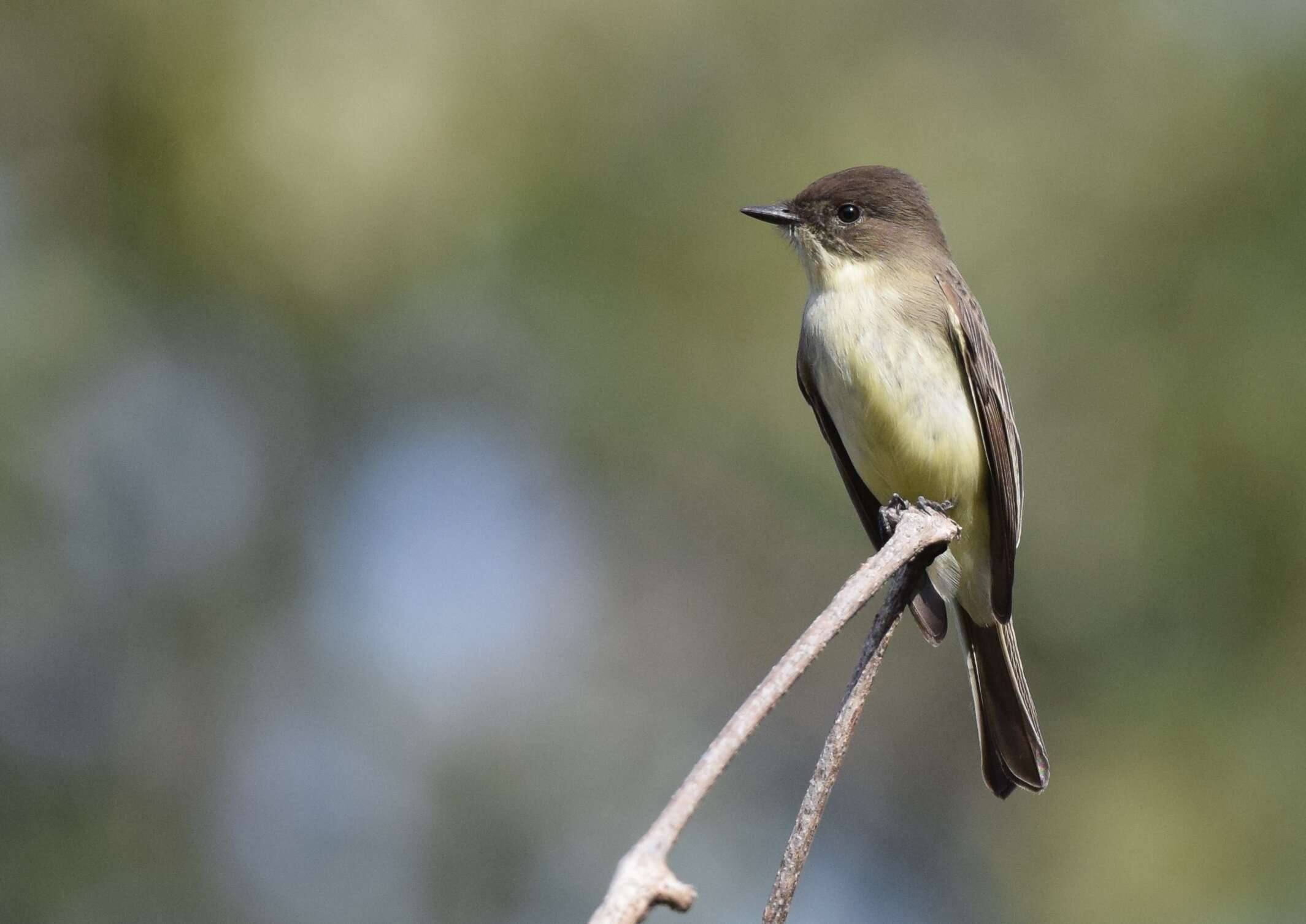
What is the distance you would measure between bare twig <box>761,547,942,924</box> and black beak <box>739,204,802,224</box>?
8.15ft

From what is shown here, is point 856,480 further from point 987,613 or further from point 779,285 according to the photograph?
point 779,285

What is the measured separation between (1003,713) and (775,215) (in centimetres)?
169

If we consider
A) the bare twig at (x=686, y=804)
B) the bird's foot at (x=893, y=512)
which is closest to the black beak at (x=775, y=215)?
the bird's foot at (x=893, y=512)

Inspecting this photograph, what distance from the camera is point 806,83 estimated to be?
10.7m

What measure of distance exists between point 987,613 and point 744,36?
7.61 meters

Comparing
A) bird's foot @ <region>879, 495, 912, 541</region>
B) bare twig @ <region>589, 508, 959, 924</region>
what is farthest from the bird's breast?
bare twig @ <region>589, 508, 959, 924</region>

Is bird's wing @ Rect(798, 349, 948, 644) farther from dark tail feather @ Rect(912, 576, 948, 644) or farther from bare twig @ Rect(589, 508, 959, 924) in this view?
bare twig @ Rect(589, 508, 959, 924)

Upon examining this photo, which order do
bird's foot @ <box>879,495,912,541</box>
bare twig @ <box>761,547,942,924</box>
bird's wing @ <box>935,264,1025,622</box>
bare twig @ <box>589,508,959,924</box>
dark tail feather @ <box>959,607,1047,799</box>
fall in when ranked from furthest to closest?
bird's wing @ <box>935,264,1025,622</box> < bird's foot @ <box>879,495,912,541</box> < dark tail feather @ <box>959,607,1047,799</box> < bare twig @ <box>761,547,942,924</box> < bare twig @ <box>589,508,959,924</box>

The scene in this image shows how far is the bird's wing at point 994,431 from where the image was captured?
A: 4.27 meters

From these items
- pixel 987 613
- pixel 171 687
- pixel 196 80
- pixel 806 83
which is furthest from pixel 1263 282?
pixel 171 687

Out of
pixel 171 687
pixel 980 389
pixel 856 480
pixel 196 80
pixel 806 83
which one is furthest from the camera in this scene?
pixel 806 83

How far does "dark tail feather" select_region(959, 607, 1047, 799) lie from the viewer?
3684mm

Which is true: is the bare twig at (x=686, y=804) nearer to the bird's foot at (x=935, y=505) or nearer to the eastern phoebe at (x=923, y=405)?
the bird's foot at (x=935, y=505)

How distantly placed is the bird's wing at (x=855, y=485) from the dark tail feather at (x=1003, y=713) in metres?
0.16
